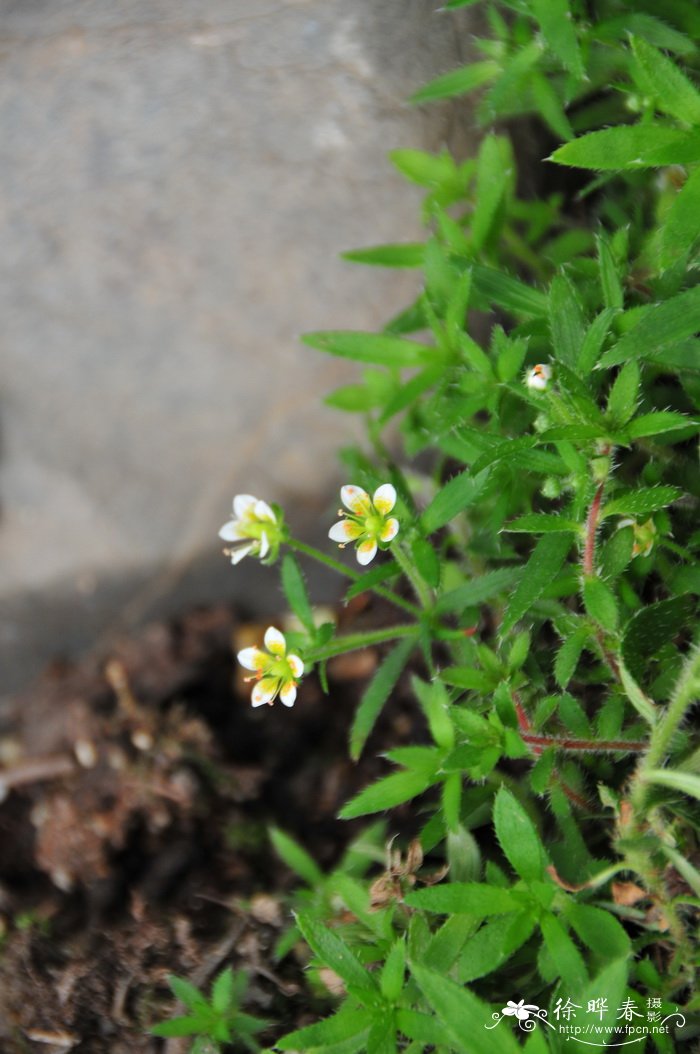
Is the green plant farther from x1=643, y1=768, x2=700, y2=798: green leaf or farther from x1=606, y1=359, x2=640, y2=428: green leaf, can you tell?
x1=606, y1=359, x2=640, y2=428: green leaf

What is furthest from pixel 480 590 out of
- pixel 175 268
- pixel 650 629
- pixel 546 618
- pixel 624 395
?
pixel 175 268

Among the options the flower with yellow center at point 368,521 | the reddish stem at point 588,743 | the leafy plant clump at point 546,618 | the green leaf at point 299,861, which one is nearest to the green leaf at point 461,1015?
the leafy plant clump at point 546,618

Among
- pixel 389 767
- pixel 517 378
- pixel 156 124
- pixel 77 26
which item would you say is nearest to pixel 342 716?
pixel 389 767

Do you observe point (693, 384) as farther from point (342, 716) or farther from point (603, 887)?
point (342, 716)

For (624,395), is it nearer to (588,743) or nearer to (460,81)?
(588,743)

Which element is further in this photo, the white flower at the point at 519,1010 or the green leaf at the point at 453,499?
the green leaf at the point at 453,499

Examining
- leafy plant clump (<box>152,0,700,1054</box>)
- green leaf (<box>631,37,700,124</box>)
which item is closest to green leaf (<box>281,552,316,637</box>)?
leafy plant clump (<box>152,0,700,1054</box>)

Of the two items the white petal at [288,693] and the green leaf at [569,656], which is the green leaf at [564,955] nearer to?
the green leaf at [569,656]
